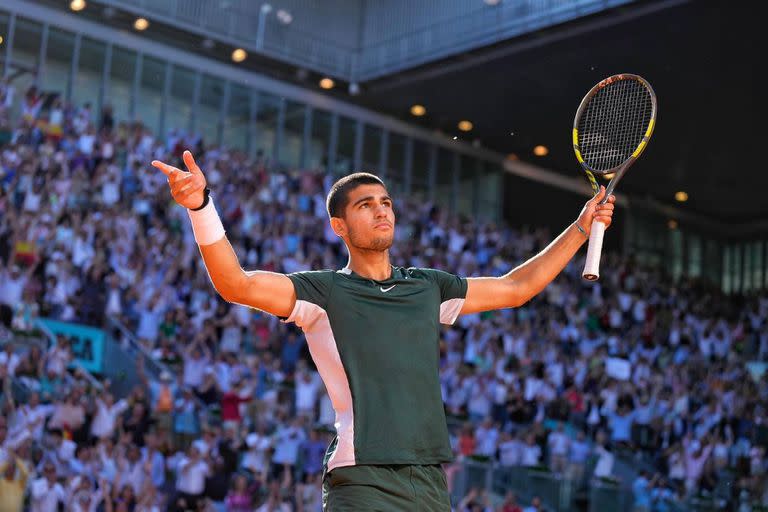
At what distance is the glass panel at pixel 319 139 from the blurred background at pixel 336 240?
0.08 m

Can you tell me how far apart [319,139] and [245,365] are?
12734 mm

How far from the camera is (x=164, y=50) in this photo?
2681 cm

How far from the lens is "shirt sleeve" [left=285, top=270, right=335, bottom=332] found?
437cm

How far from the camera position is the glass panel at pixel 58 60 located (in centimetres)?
2452

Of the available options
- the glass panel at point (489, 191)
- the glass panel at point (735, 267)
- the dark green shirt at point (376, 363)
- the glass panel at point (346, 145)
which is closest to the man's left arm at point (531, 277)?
the dark green shirt at point (376, 363)

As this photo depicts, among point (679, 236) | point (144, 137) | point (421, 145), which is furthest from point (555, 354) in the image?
point (679, 236)

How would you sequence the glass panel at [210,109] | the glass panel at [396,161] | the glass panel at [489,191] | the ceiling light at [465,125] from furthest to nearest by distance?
the glass panel at [489,191], the glass panel at [396,161], the ceiling light at [465,125], the glass panel at [210,109]

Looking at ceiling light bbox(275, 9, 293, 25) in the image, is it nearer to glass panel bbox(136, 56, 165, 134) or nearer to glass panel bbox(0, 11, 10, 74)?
glass panel bbox(136, 56, 165, 134)

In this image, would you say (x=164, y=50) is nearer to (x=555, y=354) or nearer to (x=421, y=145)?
(x=421, y=145)

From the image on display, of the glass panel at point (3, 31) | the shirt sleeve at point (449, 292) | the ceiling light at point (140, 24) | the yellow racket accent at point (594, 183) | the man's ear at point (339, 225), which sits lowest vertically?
the shirt sleeve at point (449, 292)

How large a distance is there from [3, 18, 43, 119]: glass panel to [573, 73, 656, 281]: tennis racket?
1933 cm

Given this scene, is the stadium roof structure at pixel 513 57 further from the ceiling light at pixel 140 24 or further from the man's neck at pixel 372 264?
the man's neck at pixel 372 264

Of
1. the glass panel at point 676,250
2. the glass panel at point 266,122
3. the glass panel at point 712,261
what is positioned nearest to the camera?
the glass panel at point 266,122

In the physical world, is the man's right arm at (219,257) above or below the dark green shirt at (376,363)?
above
